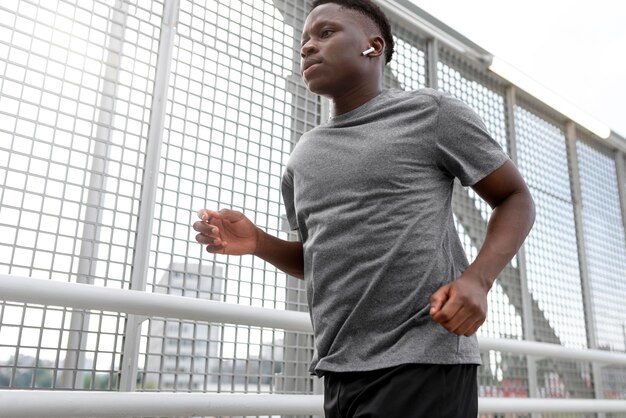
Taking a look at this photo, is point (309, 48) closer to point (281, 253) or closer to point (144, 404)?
point (281, 253)

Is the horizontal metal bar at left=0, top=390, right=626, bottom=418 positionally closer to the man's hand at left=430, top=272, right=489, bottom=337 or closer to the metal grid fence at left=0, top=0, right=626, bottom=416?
the metal grid fence at left=0, top=0, right=626, bottom=416

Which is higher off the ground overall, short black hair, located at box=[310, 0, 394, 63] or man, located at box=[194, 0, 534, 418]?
short black hair, located at box=[310, 0, 394, 63]

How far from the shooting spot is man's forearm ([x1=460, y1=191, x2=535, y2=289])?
568 mm

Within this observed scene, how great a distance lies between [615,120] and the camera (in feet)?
7.86

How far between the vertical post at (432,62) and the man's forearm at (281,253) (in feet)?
3.18

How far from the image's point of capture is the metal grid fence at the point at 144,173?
2.80ft

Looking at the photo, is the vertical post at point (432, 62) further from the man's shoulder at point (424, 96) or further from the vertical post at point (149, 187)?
the man's shoulder at point (424, 96)

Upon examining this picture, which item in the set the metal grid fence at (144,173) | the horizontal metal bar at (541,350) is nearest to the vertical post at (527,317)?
the horizontal metal bar at (541,350)

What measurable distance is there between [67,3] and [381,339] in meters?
0.77

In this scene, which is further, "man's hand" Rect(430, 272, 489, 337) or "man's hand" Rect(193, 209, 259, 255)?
"man's hand" Rect(193, 209, 259, 255)

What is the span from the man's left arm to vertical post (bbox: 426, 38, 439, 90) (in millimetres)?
1029

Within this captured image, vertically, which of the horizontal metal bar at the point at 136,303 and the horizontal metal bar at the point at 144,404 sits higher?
the horizontal metal bar at the point at 136,303

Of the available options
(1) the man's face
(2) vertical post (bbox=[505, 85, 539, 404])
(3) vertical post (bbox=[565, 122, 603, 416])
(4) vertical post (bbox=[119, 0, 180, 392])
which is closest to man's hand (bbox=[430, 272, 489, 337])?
(1) the man's face

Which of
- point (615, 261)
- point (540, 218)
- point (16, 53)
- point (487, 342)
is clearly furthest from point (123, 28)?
point (615, 261)
